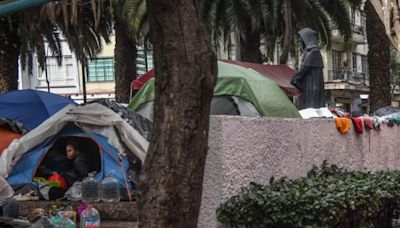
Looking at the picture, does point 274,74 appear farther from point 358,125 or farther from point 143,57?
point 143,57

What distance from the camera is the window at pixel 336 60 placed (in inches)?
1786

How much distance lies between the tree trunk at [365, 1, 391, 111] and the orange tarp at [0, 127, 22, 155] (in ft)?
35.8

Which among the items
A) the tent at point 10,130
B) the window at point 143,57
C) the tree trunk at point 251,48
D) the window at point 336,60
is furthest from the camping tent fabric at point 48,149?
the window at point 336,60

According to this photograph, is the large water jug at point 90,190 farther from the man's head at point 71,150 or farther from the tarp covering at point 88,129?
the man's head at point 71,150

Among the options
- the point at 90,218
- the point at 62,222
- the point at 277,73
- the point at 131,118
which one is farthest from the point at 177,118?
the point at 277,73

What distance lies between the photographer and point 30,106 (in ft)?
38.2

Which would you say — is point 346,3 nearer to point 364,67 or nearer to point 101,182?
point 101,182

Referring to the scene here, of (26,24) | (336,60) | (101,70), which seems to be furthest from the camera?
(336,60)

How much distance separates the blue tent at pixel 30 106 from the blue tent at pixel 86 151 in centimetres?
253

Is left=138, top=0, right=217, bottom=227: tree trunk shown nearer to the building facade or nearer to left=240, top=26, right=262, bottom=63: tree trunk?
left=240, top=26, right=262, bottom=63: tree trunk

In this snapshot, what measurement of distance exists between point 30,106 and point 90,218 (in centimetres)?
502

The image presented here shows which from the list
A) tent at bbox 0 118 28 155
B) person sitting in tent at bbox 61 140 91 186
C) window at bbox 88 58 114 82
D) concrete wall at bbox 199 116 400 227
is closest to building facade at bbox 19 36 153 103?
window at bbox 88 58 114 82

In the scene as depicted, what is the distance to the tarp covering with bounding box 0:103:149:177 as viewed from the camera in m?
8.59

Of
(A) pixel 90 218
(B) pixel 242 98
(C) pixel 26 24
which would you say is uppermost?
(C) pixel 26 24
